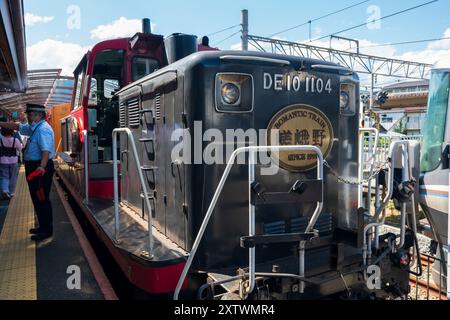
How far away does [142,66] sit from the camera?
537 cm

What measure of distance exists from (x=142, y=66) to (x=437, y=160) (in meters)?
4.19

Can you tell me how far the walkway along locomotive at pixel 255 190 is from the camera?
238 cm

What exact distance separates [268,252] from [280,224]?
240 millimetres

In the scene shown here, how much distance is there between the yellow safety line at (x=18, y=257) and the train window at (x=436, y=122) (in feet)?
15.1

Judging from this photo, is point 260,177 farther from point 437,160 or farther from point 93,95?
point 93,95

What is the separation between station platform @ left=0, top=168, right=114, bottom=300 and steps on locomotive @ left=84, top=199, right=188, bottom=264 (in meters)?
0.48

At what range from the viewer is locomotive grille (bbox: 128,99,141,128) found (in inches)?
149

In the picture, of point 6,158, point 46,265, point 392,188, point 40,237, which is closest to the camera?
point 392,188

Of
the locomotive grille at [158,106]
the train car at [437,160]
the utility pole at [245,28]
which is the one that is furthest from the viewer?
the utility pole at [245,28]

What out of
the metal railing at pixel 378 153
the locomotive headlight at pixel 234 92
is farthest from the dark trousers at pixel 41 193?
the metal railing at pixel 378 153

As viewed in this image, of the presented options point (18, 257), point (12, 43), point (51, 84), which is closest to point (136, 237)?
point (18, 257)

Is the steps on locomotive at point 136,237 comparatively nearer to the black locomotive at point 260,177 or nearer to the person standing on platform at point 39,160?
the black locomotive at point 260,177

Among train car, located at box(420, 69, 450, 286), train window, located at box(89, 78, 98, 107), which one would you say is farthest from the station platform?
train car, located at box(420, 69, 450, 286)

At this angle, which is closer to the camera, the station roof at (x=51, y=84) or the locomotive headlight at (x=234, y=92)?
the locomotive headlight at (x=234, y=92)
